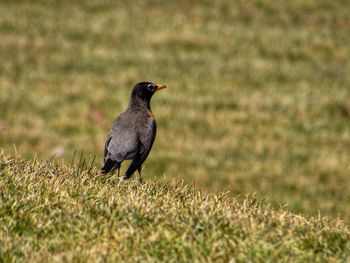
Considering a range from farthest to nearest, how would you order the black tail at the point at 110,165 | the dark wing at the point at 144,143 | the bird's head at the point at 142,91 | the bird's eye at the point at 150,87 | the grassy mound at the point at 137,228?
the bird's eye at the point at 150,87
the bird's head at the point at 142,91
the dark wing at the point at 144,143
the black tail at the point at 110,165
the grassy mound at the point at 137,228

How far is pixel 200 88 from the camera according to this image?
28094 mm

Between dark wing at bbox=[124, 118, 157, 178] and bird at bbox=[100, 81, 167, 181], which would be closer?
bird at bbox=[100, 81, 167, 181]

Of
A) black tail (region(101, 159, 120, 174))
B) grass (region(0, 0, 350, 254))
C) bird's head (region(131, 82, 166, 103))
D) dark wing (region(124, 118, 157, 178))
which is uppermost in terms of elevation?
bird's head (region(131, 82, 166, 103))

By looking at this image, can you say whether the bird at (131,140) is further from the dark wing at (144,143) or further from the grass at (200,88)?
the grass at (200,88)

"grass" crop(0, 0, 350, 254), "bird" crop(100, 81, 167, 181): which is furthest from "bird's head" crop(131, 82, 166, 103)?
"grass" crop(0, 0, 350, 254)

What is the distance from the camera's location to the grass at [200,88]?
72.1 ft

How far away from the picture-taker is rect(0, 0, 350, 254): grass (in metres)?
22.0

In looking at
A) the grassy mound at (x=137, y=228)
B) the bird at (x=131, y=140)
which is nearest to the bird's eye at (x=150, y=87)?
the bird at (x=131, y=140)

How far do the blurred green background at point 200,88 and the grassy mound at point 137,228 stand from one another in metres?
10.5

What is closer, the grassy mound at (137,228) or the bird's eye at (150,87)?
the grassy mound at (137,228)

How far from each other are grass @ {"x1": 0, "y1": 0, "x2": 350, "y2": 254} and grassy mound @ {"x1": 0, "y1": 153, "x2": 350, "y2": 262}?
9.19 m

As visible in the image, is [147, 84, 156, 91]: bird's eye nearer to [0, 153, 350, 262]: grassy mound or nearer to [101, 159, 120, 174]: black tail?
[101, 159, 120, 174]: black tail

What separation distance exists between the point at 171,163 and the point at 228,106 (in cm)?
544

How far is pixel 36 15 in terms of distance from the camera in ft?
122
